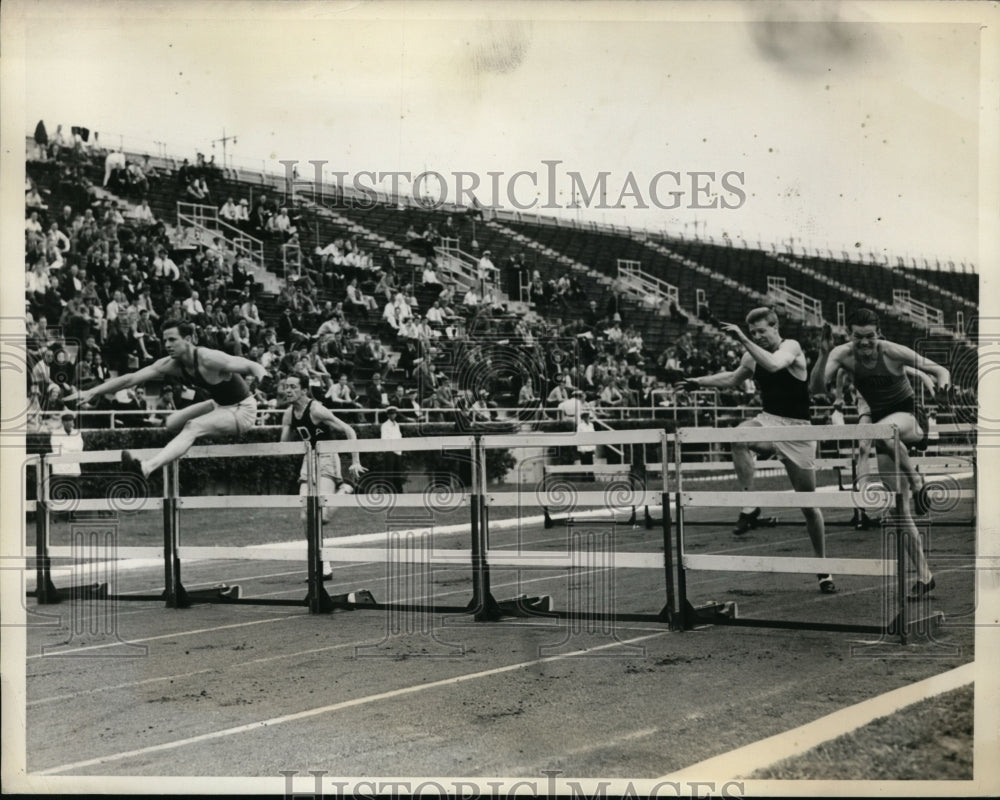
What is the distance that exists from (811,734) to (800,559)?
8.11ft

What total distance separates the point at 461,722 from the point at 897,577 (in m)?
→ 3.11

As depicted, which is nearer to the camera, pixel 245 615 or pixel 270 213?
pixel 245 615

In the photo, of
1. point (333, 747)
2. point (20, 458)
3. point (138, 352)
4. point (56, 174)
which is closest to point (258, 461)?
point (138, 352)

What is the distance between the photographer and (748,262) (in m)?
16.4

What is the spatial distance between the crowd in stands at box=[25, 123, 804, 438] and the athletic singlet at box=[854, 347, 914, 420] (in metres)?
6.96

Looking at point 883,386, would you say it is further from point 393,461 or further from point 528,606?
point 393,461

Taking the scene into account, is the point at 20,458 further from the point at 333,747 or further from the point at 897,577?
the point at 897,577

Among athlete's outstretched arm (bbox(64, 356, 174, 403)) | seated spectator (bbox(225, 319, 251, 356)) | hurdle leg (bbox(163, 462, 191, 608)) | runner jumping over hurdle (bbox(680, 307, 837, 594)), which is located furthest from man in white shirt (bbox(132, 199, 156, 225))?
runner jumping over hurdle (bbox(680, 307, 837, 594))

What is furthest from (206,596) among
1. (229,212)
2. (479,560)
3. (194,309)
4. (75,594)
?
(229,212)

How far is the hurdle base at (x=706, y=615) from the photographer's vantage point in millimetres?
8289

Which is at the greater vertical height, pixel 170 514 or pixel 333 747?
pixel 170 514

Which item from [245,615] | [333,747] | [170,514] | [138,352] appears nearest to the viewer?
[333,747]

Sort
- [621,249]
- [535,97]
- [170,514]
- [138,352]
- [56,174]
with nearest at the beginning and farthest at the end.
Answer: [535,97] → [170,514] → [56,174] → [138,352] → [621,249]

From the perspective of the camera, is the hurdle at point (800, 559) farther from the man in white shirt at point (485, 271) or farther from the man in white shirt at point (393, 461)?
the man in white shirt at point (485, 271)
